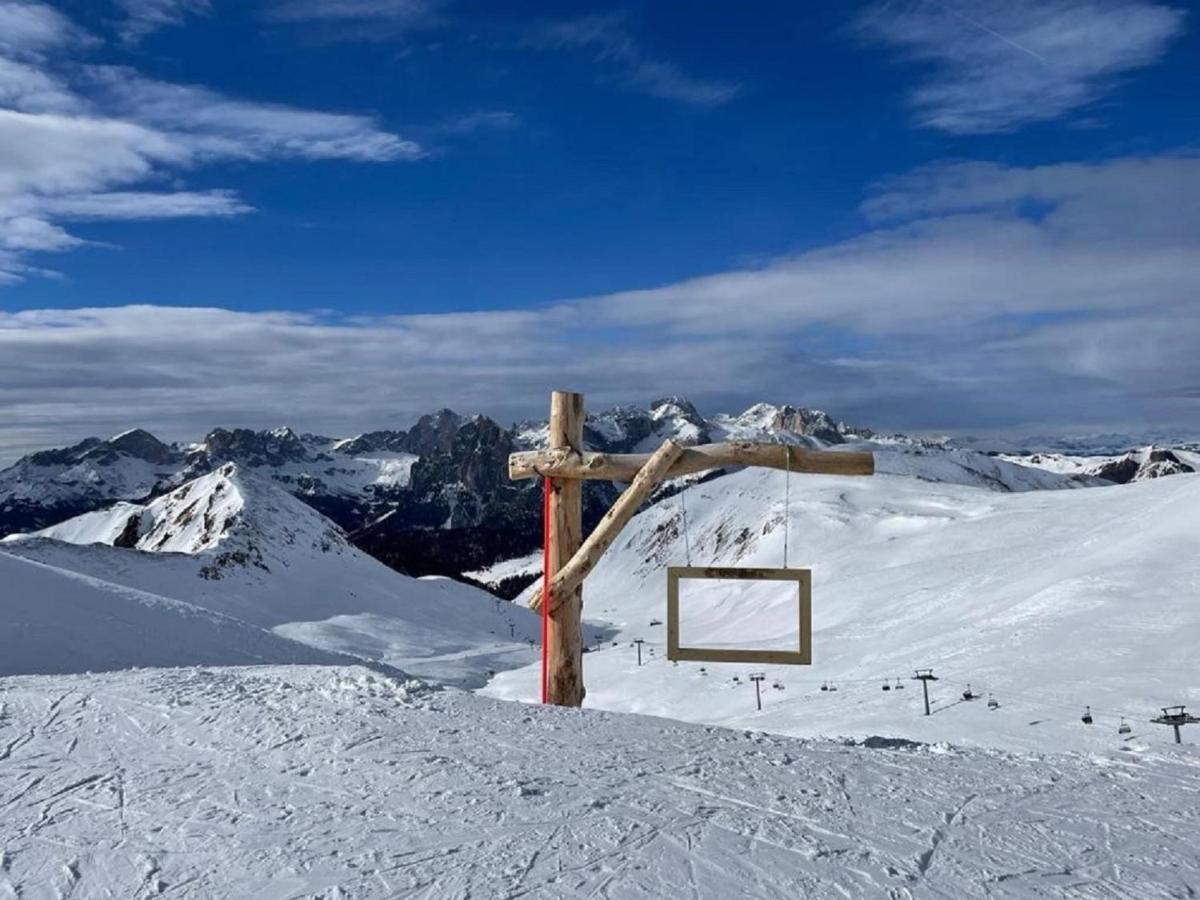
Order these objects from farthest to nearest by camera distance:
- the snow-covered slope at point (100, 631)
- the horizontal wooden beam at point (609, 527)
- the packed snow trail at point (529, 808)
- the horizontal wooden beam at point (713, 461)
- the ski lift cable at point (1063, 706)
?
the ski lift cable at point (1063, 706) → the snow-covered slope at point (100, 631) → the horizontal wooden beam at point (713, 461) → the horizontal wooden beam at point (609, 527) → the packed snow trail at point (529, 808)

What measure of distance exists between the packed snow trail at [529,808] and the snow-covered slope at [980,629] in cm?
1515

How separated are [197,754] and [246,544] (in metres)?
95.7

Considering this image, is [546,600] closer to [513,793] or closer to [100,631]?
[513,793]

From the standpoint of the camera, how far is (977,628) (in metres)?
39.9

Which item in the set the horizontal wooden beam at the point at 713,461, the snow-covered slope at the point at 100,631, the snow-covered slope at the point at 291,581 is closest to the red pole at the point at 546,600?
the horizontal wooden beam at the point at 713,461

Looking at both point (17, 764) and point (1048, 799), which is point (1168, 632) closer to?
point (1048, 799)

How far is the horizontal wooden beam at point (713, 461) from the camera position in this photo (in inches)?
501

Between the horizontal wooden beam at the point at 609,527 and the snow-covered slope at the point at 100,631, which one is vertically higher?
the horizontal wooden beam at the point at 609,527

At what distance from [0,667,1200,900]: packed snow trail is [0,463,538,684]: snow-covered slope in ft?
169

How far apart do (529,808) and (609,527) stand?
5165 mm

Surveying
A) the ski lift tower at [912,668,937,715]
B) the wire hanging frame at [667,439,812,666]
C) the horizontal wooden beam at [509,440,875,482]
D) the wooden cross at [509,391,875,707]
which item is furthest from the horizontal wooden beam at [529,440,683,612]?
the ski lift tower at [912,668,937,715]

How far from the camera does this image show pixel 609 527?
12.6m

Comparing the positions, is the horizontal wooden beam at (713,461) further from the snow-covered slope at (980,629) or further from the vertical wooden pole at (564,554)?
the snow-covered slope at (980,629)

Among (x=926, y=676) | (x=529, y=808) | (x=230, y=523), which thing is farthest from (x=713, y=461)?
(x=230, y=523)
